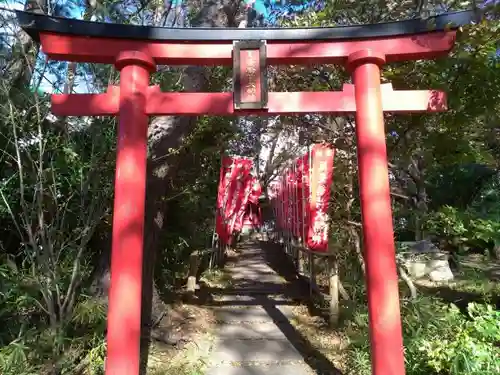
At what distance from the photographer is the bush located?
3.07 metres

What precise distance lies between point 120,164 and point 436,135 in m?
3.28

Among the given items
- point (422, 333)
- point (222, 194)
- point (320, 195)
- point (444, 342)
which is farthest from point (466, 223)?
point (222, 194)

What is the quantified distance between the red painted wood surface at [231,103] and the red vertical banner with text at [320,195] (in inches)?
67.0

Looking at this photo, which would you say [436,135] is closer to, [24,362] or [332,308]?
[332,308]

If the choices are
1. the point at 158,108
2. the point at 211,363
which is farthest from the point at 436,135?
the point at 211,363

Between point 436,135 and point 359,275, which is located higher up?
point 436,135

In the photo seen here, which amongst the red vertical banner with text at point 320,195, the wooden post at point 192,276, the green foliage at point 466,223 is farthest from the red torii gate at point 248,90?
the wooden post at point 192,276

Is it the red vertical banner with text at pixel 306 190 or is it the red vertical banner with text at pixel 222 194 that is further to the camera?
the red vertical banner with text at pixel 222 194

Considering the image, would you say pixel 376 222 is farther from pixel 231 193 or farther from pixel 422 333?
pixel 231 193

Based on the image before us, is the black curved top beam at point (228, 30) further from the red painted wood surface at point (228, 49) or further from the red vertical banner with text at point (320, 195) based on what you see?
the red vertical banner with text at point (320, 195)

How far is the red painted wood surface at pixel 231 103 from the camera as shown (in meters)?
3.47

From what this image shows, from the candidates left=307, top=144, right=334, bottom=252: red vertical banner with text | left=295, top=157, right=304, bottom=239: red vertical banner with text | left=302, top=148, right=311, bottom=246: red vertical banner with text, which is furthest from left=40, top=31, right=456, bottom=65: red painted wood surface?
left=295, top=157, right=304, bottom=239: red vertical banner with text

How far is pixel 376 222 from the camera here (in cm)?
327

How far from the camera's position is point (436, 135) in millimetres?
4293
